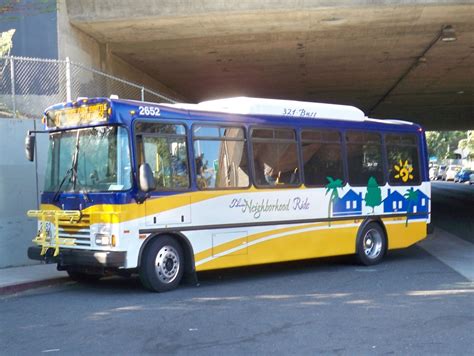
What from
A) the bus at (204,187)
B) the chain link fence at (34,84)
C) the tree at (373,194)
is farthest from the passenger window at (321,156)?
the chain link fence at (34,84)

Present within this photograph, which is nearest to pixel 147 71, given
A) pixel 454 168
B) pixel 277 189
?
pixel 277 189

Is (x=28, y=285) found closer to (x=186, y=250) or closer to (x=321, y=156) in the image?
(x=186, y=250)

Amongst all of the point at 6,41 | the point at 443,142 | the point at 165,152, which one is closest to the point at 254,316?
the point at 165,152

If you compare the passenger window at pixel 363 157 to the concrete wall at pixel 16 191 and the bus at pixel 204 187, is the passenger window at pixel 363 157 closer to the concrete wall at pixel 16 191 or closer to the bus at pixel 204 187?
the bus at pixel 204 187

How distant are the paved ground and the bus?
0.57 meters

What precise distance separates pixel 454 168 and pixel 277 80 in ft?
172

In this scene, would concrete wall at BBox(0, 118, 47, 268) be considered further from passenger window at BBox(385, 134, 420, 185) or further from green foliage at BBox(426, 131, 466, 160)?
green foliage at BBox(426, 131, 466, 160)

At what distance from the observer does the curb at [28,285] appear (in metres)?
9.20

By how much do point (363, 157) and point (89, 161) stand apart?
5789mm

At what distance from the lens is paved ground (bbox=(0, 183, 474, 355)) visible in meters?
5.97

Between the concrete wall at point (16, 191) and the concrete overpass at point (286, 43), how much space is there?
2.81m

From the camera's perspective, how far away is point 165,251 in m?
8.80

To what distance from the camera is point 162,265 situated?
8.76m

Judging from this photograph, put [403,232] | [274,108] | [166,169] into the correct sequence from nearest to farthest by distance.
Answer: [166,169] → [274,108] → [403,232]
